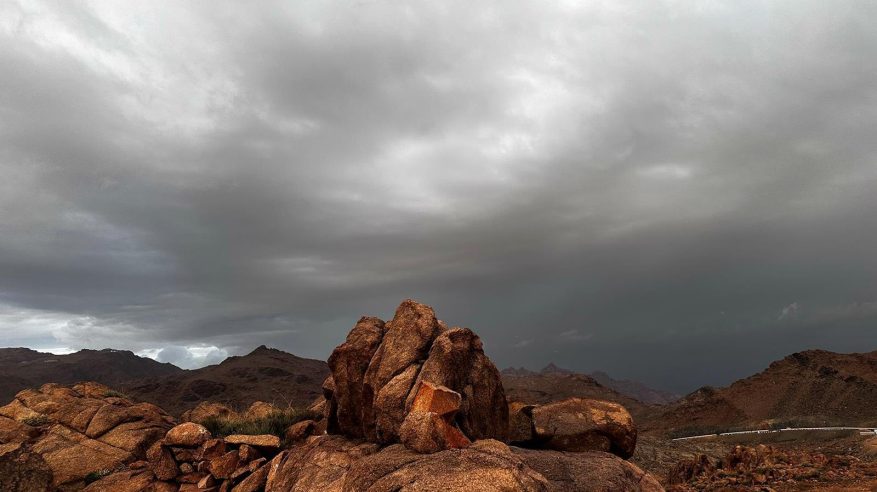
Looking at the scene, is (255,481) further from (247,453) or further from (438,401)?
(438,401)

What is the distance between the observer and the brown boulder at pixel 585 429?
1748cm

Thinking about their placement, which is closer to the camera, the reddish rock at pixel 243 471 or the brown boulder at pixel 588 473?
the brown boulder at pixel 588 473

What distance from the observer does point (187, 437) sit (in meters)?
20.7

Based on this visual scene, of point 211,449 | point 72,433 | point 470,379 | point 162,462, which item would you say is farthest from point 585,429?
point 72,433

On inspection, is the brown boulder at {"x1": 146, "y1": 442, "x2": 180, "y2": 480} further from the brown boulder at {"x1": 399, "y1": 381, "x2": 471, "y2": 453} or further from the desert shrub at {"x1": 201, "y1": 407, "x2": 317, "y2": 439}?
the brown boulder at {"x1": 399, "y1": 381, "x2": 471, "y2": 453}

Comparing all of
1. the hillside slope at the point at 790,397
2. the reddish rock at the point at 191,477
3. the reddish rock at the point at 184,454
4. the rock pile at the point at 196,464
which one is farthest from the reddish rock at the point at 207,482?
the hillside slope at the point at 790,397

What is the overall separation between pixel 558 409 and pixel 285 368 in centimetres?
15746

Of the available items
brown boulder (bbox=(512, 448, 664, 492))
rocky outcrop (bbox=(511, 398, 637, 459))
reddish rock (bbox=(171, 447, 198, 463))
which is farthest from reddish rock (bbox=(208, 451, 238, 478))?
brown boulder (bbox=(512, 448, 664, 492))

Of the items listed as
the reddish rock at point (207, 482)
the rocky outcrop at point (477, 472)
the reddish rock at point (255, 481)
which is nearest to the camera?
the rocky outcrop at point (477, 472)

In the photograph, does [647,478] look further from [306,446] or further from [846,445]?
[846,445]

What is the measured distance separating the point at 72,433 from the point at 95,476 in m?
4.08

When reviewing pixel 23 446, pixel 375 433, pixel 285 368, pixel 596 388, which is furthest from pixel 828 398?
pixel 285 368

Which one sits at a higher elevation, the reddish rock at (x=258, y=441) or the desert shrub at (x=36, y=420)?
the desert shrub at (x=36, y=420)

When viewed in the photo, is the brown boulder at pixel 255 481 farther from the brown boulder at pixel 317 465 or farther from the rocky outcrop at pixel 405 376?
the rocky outcrop at pixel 405 376
